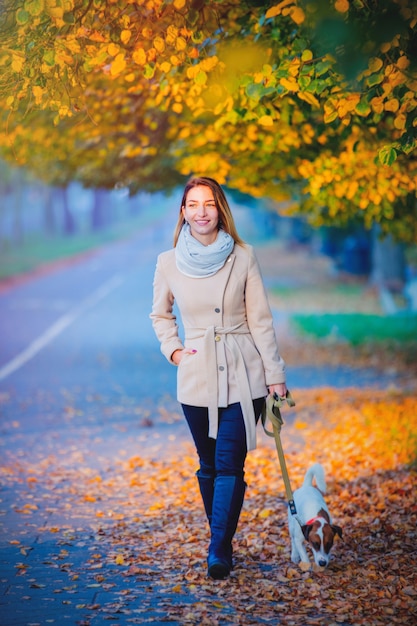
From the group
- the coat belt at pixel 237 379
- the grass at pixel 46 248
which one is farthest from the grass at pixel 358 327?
the grass at pixel 46 248

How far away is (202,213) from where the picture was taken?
5328 mm

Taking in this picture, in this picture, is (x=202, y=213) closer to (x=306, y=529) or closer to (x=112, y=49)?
(x=112, y=49)

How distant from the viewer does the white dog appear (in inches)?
213

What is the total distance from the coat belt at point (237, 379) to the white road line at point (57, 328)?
9318 millimetres

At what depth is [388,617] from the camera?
4789mm

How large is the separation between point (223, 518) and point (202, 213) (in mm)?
1710

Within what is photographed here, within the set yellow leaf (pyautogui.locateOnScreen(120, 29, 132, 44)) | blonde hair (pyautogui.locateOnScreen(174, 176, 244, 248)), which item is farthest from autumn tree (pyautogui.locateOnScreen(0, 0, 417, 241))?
blonde hair (pyautogui.locateOnScreen(174, 176, 244, 248))

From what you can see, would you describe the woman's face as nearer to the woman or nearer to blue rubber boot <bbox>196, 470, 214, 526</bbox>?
the woman

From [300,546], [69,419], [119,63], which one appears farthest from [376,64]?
[69,419]

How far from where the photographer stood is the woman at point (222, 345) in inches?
208

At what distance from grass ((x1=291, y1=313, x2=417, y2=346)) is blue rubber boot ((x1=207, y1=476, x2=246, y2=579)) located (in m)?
12.0

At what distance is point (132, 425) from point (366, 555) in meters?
5.21

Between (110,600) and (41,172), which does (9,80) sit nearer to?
(110,600)

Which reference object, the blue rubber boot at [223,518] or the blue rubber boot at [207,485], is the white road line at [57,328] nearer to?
the blue rubber boot at [207,485]
